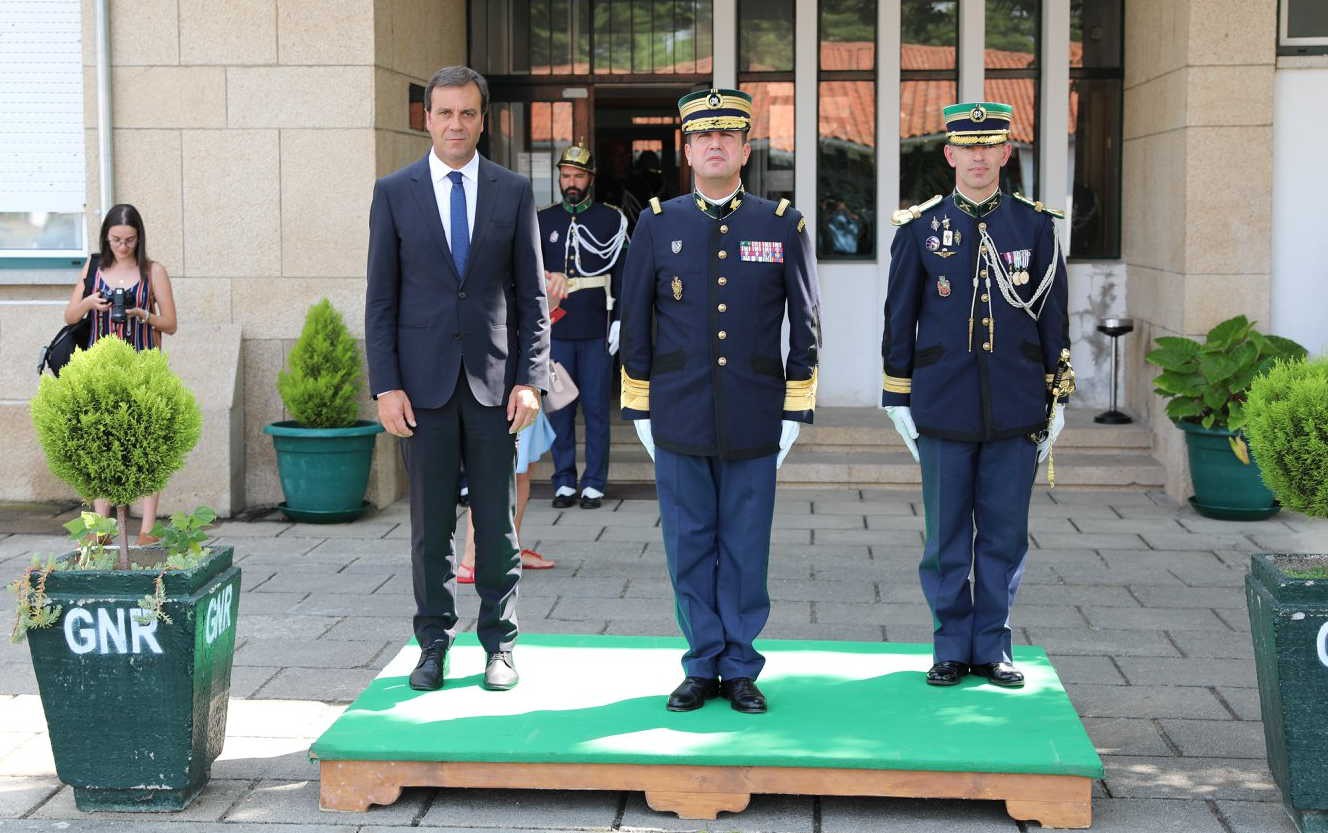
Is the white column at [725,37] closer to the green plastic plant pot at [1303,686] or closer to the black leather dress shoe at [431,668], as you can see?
the black leather dress shoe at [431,668]

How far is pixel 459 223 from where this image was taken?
5.42m

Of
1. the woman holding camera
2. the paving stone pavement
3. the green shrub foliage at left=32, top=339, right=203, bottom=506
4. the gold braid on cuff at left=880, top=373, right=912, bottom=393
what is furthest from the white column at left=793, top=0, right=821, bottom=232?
the green shrub foliage at left=32, top=339, right=203, bottom=506

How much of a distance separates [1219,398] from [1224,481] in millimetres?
472

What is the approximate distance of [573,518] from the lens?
968cm

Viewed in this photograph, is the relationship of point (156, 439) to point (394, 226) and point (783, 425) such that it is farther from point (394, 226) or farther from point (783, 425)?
point (783, 425)

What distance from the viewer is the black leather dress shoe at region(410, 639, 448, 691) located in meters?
5.38

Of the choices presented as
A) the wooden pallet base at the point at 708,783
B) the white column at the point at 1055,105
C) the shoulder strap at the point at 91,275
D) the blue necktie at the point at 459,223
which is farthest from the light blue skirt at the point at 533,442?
the white column at the point at 1055,105

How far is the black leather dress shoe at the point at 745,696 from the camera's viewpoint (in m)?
5.11

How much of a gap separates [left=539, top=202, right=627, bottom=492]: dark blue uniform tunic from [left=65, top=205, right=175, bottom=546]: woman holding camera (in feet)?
8.05

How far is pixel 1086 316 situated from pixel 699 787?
7.98 meters

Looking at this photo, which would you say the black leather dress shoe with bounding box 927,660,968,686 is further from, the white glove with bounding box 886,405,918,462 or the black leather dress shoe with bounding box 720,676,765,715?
→ the white glove with bounding box 886,405,918,462

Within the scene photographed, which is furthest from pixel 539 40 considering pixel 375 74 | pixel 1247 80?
pixel 1247 80

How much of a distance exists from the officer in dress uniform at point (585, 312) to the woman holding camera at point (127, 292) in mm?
2451

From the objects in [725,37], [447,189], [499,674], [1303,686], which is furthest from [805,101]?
[1303,686]
